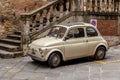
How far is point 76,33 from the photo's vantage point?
33.4 feet

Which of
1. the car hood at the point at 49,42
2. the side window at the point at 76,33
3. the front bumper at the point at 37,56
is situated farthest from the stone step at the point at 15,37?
the side window at the point at 76,33

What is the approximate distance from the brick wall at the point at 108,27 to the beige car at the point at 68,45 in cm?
254

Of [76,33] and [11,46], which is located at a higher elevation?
[76,33]

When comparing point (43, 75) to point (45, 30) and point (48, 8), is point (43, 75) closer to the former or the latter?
point (45, 30)

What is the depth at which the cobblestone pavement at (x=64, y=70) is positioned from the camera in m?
8.48

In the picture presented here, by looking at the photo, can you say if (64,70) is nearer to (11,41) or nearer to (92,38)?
(92,38)

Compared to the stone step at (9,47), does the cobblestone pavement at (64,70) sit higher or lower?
lower

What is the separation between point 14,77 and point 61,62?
2287 millimetres

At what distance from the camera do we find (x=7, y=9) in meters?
14.8

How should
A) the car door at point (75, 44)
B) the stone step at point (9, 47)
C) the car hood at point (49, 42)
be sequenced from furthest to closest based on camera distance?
the stone step at point (9, 47)
the car door at point (75, 44)
the car hood at point (49, 42)

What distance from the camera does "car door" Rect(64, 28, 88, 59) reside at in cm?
984

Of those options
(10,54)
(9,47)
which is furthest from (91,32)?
(9,47)

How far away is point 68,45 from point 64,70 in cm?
108

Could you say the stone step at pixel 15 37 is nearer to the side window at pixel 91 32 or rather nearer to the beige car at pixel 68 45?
the beige car at pixel 68 45
